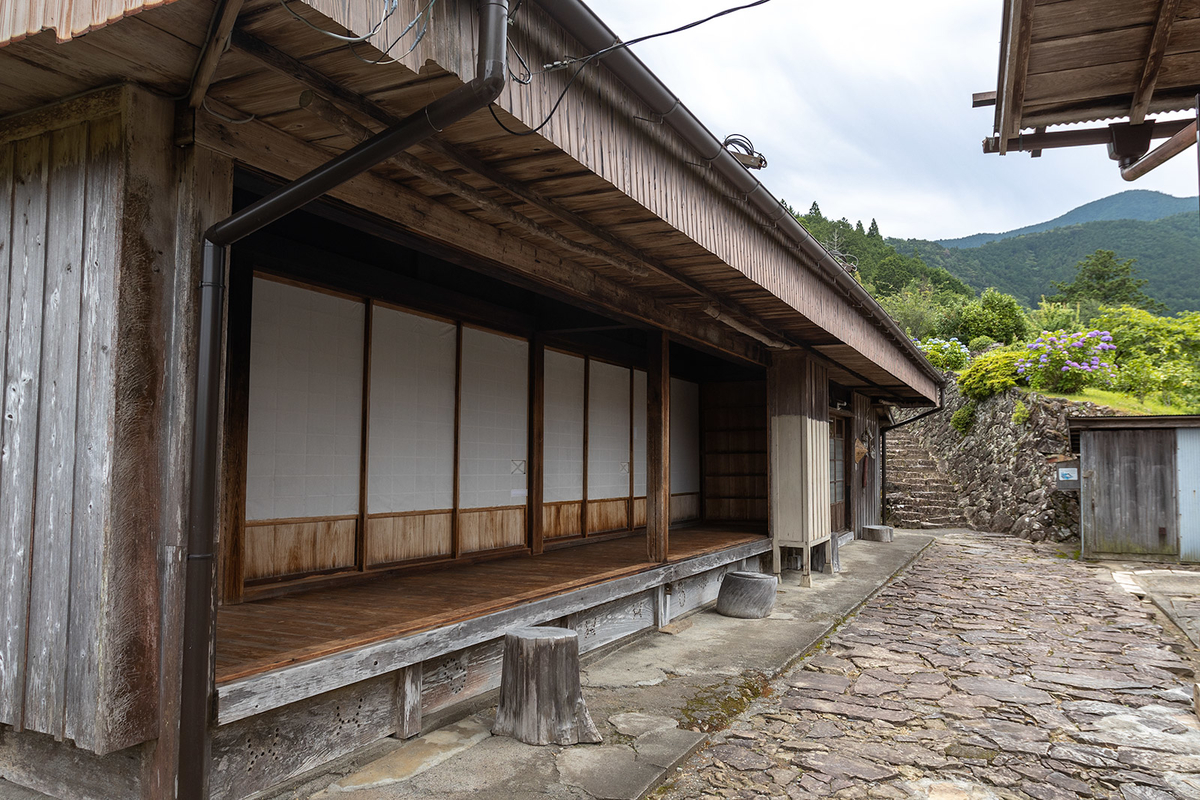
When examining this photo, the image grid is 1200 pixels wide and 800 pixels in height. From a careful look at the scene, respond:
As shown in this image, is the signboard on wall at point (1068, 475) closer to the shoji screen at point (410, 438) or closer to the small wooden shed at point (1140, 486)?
the small wooden shed at point (1140, 486)

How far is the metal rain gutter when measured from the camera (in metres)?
2.76

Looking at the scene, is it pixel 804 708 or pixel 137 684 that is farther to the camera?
pixel 804 708

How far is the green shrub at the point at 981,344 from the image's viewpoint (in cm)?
2533

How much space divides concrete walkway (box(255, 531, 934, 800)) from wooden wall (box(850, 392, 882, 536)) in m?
6.66

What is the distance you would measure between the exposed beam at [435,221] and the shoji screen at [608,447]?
2042mm

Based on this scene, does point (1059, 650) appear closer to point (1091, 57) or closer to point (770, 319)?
point (770, 319)

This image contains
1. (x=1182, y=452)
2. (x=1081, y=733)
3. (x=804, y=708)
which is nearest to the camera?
(x=1081, y=733)

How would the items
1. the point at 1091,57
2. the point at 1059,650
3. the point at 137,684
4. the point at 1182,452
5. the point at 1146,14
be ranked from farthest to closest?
the point at 1182,452 → the point at 1059,650 → the point at 1091,57 → the point at 1146,14 → the point at 137,684

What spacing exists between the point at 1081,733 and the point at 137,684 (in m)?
4.75

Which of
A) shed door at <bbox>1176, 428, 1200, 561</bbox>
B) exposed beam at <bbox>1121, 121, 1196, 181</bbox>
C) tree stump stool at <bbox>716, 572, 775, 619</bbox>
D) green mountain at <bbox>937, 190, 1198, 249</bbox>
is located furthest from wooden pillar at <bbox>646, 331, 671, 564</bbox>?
green mountain at <bbox>937, 190, 1198, 249</bbox>

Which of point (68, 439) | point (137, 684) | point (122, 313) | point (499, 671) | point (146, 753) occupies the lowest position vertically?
point (499, 671)

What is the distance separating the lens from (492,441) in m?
6.26

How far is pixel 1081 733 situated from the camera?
4.19 m

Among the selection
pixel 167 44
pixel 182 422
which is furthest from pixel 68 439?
pixel 167 44
